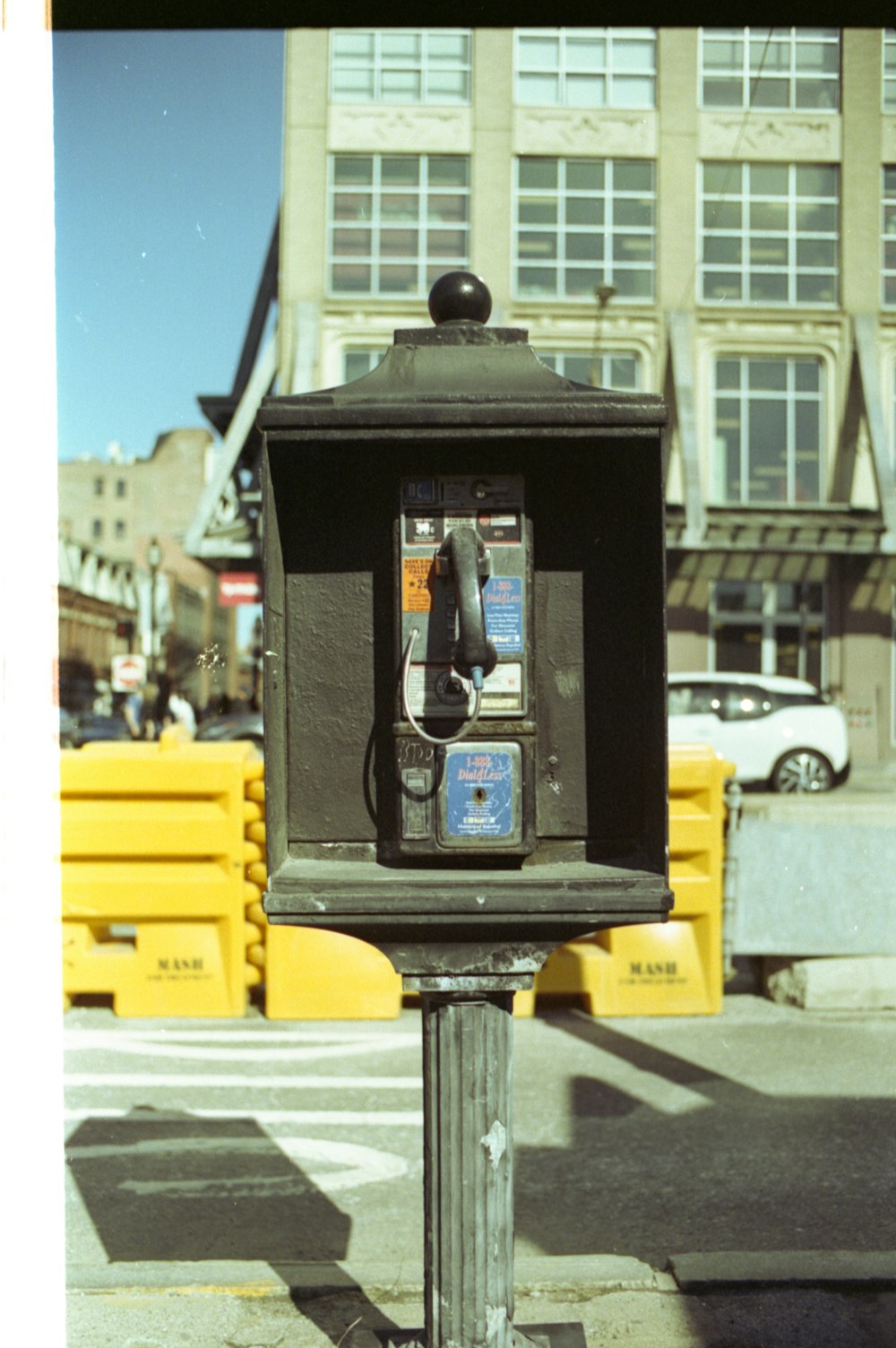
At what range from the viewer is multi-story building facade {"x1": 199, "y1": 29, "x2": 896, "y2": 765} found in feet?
70.9

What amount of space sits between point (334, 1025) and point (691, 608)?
1840cm

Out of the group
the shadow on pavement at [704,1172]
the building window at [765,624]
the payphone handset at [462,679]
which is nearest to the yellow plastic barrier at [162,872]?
the shadow on pavement at [704,1172]

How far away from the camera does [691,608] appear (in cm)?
2345

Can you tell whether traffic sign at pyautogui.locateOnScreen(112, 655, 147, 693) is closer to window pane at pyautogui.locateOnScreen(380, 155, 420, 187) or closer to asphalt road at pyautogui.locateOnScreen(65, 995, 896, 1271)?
window pane at pyautogui.locateOnScreen(380, 155, 420, 187)

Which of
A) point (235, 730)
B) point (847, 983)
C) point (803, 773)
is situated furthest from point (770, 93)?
point (847, 983)

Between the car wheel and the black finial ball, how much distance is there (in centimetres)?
1457

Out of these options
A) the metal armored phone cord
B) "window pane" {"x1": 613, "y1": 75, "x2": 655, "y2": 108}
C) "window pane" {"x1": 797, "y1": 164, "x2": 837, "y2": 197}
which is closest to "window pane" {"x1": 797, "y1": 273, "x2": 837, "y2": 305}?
"window pane" {"x1": 797, "y1": 164, "x2": 837, "y2": 197}

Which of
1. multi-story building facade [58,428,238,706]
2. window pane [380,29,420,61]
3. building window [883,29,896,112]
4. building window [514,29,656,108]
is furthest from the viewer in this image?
multi-story building facade [58,428,238,706]

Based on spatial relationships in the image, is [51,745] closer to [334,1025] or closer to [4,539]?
[4,539]

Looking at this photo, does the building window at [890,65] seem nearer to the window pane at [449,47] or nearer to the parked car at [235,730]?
the parked car at [235,730]

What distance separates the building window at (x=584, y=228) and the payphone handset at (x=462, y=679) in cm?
2084

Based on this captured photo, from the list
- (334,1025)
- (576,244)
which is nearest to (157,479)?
(576,244)

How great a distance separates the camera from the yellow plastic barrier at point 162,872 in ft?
20.0

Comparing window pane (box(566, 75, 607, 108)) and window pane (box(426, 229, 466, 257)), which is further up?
window pane (box(566, 75, 607, 108))
